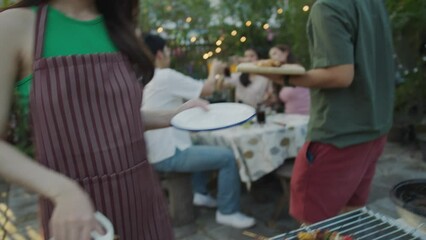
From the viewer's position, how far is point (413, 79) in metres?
5.52

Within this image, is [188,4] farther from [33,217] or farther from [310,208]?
[310,208]

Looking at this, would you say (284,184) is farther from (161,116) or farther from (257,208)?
(161,116)

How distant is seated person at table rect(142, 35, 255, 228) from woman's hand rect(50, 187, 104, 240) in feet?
7.81

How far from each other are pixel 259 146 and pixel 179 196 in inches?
34.3

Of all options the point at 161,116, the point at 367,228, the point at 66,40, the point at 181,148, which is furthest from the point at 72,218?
the point at 181,148

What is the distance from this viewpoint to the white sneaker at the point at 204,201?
12.9ft

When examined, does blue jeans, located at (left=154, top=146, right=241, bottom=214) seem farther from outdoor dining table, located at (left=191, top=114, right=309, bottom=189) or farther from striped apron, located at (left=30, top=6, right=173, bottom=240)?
striped apron, located at (left=30, top=6, right=173, bottom=240)

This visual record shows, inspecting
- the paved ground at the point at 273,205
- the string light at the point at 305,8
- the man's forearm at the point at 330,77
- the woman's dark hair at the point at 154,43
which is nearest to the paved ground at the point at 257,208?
the paved ground at the point at 273,205

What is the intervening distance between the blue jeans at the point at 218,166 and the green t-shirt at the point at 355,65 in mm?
1669

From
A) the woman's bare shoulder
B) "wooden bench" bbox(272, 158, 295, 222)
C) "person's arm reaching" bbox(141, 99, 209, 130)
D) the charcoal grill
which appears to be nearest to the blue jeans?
"wooden bench" bbox(272, 158, 295, 222)

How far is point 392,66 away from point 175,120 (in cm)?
121

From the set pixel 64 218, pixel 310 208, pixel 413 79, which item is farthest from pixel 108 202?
pixel 413 79

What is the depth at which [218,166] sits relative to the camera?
11.7 feet

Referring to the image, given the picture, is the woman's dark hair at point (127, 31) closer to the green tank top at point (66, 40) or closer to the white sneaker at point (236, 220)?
the green tank top at point (66, 40)
